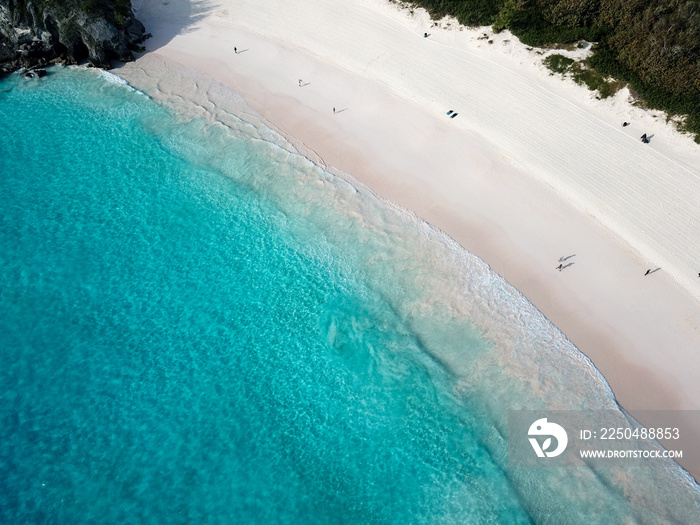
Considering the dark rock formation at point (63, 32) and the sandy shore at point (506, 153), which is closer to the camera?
the sandy shore at point (506, 153)

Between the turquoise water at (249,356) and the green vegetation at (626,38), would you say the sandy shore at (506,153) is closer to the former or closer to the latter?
the green vegetation at (626,38)

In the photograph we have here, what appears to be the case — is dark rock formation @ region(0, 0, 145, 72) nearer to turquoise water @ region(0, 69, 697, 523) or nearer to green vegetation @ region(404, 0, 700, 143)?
turquoise water @ region(0, 69, 697, 523)

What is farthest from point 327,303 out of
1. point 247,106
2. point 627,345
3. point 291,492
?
point 247,106

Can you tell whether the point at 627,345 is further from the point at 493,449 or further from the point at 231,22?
the point at 231,22

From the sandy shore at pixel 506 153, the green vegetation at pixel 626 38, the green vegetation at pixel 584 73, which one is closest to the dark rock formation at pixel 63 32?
the sandy shore at pixel 506 153

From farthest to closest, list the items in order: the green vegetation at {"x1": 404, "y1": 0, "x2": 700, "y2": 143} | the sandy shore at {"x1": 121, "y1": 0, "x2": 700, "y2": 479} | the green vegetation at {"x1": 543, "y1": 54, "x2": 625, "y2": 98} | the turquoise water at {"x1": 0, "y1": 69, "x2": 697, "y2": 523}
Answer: the green vegetation at {"x1": 543, "y1": 54, "x2": 625, "y2": 98}
the green vegetation at {"x1": 404, "y1": 0, "x2": 700, "y2": 143}
the sandy shore at {"x1": 121, "y1": 0, "x2": 700, "y2": 479}
the turquoise water at {"x1": 0, "y1": 69, "x2": 697, "y2": 523}

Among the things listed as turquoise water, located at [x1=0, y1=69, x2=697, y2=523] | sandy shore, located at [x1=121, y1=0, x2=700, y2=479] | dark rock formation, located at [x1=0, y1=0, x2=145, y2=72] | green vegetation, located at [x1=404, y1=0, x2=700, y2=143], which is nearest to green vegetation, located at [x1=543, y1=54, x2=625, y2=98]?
green vegetation, located at [x1=404, y1=0, x2=700, y2=143]

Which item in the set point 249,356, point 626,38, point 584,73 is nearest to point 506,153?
point 584,73

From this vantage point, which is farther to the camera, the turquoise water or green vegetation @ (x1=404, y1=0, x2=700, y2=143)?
green vegetation @ (x1=404, y1=0, x2=700, y2=143)
